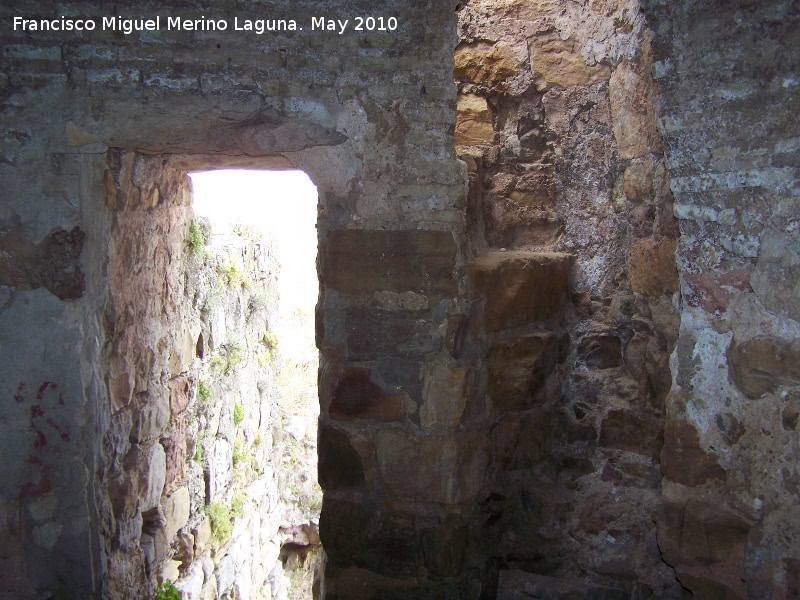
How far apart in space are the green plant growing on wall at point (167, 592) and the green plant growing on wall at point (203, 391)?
0.82 meters

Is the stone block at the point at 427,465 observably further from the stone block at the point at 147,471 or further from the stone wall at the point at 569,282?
the stone block at the point at 147,471

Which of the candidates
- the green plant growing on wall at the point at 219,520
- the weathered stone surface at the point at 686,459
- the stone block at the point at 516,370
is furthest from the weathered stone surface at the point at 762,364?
the green plant growing on wall at the point at 219,520

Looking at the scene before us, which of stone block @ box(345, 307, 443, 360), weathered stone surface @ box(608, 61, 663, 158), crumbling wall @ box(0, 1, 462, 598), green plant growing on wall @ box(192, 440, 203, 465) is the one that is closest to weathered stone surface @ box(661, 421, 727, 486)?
crumbling wall @ box(0, 1, 462, 598)

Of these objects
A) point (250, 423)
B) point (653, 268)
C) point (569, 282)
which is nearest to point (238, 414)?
point (250, 423)

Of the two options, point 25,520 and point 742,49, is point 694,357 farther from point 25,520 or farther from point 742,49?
point 25,520

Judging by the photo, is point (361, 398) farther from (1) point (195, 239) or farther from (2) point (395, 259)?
(1) point (195, 239)

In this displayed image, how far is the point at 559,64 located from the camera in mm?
2551

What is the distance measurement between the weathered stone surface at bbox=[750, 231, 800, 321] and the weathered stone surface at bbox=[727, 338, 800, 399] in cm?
9

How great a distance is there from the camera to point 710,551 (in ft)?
6.26

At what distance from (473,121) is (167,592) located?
2234 millimetres

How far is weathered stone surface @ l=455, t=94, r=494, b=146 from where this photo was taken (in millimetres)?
2607

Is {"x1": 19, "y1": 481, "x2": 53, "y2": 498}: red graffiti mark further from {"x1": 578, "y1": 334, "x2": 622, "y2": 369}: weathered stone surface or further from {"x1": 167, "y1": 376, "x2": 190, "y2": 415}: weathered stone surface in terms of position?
{"x1": 578, "y1": 334, "x2": 622, "y2": 369}: weathered stone surface

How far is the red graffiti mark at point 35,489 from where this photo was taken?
84.5 inches

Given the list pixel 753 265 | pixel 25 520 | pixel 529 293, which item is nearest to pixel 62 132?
pixel 25 520
